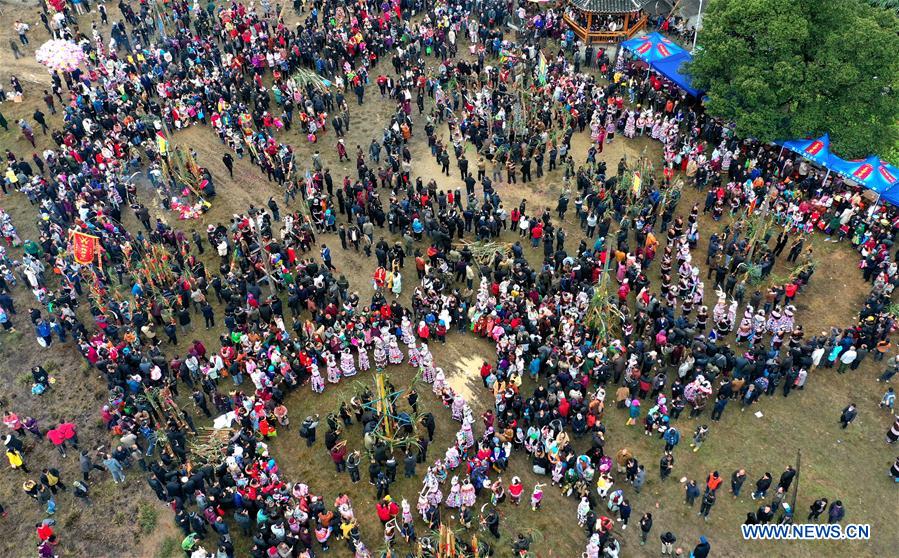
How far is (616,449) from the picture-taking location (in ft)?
74.0

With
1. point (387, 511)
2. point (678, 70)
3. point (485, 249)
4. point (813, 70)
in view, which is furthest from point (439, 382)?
point (678, 70)

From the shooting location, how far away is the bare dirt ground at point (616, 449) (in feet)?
68.3

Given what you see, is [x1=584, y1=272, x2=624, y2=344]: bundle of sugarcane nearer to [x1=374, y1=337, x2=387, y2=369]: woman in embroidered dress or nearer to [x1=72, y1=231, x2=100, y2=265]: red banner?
[x1=374, y1=337, x2=387, y2=369]: woman in embroidered dress

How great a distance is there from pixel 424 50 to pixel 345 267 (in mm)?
15035

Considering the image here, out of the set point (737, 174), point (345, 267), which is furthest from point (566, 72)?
point (345, 267)

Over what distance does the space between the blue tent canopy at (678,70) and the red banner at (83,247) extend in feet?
75.6

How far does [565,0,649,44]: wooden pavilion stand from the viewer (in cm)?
3803

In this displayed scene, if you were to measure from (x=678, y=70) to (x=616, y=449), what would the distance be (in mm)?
18032

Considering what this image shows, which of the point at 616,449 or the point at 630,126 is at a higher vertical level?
the point at 630,126

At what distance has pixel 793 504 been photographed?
20.9 m

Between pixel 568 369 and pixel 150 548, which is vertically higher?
pixel 568 369

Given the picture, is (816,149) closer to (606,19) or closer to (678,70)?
(678,70)

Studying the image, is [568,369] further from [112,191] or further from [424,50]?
[424,50]

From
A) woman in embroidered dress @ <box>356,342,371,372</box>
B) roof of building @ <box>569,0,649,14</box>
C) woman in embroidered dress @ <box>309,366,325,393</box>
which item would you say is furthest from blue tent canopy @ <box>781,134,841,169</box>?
woman in embroidered dress @ <box>309,366,325,393</box>
